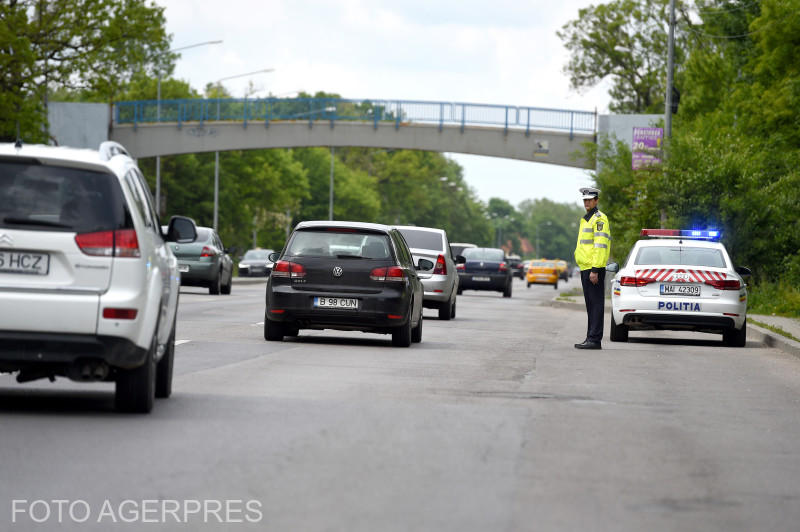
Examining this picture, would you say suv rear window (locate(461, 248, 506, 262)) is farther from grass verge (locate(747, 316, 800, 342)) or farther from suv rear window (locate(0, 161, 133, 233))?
suv rear window (locate(0, 161, 133, 233))

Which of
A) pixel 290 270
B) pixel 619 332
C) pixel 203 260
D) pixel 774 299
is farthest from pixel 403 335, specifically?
→ pixel 203 260

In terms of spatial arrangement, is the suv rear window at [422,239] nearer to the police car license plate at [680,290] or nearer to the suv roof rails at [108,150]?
the police car license plate at [680,290]

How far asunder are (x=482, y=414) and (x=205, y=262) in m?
26.9

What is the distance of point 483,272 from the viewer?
4916 centimetres

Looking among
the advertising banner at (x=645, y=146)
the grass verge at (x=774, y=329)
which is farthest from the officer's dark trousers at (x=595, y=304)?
the advertising banner at (x=645, y=146)

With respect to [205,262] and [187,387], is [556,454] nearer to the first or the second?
[187,387]

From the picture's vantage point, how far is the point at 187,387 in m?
12.3

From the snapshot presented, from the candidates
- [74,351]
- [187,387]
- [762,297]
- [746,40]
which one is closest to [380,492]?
[74,351]

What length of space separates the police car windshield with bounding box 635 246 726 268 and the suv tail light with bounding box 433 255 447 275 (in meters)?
6.66

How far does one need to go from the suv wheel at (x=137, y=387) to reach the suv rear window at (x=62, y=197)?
860 mm

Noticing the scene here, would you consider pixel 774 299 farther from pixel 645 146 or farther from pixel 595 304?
pixel 595 304

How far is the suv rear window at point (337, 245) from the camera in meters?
18.4

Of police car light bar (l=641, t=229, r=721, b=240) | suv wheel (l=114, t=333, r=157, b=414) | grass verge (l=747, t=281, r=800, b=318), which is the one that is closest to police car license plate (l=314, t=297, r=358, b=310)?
police car light bar (l=641, t=229, r=721, b=240)

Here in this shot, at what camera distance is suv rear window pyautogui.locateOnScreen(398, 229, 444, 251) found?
29078 millimetres
